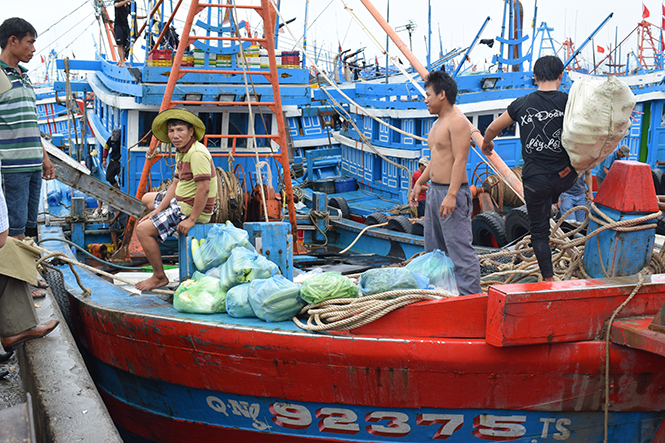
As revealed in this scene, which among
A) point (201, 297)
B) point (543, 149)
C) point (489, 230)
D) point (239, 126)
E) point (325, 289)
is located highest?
point (239, 126)

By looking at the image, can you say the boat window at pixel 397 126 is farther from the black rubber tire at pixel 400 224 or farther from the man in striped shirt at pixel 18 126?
the man in striped shirt at pixel 18 126

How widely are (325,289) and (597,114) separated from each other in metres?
1.87

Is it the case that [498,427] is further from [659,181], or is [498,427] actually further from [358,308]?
[659,181]

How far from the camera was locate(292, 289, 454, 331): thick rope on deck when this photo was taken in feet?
10.5

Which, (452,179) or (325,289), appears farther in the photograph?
(452,179)

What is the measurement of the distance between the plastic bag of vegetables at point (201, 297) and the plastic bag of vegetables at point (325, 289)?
60 cm

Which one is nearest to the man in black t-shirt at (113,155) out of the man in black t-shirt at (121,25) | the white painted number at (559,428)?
the man in black t-shirt at (121,25)

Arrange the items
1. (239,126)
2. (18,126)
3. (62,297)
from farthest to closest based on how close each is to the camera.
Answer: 1. (239,126)
2. (62,297)
3. (18,126)

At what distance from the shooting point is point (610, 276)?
364 centimetres

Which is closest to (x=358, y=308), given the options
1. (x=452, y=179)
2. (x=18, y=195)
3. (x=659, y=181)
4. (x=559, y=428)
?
(x=452, y=179)

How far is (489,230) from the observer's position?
705 cm

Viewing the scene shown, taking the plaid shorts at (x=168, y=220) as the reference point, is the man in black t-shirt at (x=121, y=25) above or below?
above

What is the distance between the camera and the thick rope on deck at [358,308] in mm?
3191

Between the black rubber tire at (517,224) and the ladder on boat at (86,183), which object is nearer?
the ladder on boat at (86,183)
